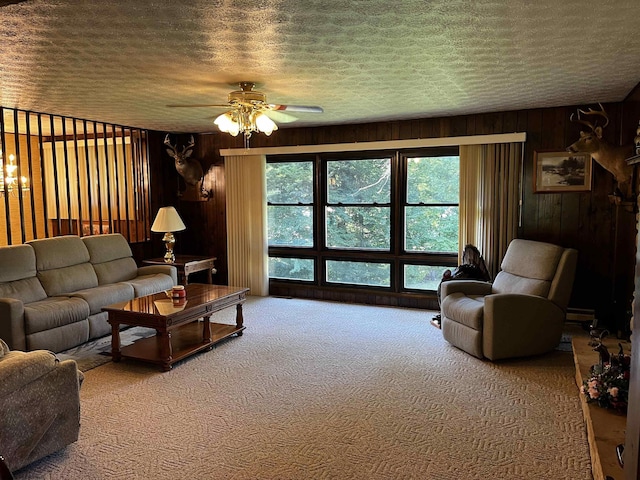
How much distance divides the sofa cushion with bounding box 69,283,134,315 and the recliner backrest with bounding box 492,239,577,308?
392cm

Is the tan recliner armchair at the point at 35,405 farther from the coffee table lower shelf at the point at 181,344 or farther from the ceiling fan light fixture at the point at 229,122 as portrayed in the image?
the ceiling fan light fixture at the point at 229,122

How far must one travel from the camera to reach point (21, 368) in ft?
8.00

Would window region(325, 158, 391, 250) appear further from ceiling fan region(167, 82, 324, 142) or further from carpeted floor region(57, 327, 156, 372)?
carpeted floor region(57, 327, 156, 372)

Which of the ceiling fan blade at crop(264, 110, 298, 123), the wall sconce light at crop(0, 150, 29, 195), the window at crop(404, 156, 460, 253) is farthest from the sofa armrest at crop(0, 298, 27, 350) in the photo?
the window at crop(404, 156, 460, 253)

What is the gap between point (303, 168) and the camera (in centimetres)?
662

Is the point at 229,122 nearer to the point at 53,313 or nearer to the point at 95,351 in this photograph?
the point at 53,313

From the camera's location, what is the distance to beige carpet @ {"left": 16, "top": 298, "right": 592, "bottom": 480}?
261 centimetres

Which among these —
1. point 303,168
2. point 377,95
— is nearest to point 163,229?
point 303,168

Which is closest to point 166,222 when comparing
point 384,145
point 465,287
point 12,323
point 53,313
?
point 53,313

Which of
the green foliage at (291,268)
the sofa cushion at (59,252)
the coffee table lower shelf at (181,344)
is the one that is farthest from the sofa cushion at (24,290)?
the green foliage at (291,268)

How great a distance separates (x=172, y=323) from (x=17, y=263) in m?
1.93

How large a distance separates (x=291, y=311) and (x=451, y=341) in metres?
2.12

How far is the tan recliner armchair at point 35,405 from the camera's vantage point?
2.37 metres

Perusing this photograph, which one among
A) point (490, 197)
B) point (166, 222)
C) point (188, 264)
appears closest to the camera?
point (490, 197)
